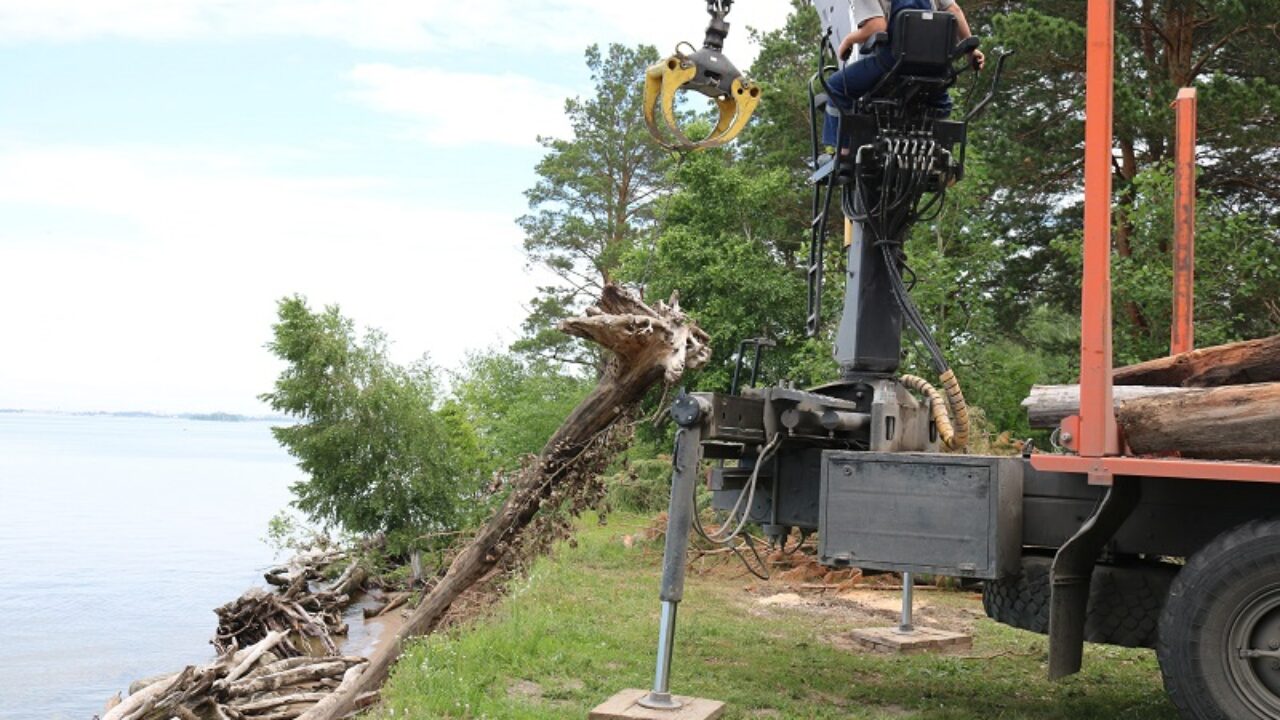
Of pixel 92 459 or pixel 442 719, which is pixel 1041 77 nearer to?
pixel 442 719

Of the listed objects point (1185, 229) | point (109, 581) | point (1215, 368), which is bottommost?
point (109, 581)

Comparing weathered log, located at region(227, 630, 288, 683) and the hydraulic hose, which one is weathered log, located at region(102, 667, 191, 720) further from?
the hydraulic hose

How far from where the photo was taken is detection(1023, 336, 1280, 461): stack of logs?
5176 mm

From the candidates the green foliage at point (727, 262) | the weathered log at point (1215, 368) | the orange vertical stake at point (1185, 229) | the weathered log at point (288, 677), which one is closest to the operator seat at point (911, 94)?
the orange vertical stake at point (1185, 229)

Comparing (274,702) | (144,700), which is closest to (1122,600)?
(274,702)

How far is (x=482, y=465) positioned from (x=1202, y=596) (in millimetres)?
32651

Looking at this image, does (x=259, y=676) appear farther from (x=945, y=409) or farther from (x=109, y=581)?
(x=109, y=581)

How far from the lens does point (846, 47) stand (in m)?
6.96

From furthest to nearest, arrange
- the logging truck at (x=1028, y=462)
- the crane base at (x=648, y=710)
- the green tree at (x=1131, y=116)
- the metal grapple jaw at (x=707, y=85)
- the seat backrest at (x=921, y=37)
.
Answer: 1. the green tree at (x=1131, y=116)
2. the metal grapple jaw at (x=707, y=85)
3. the seat backrest at (x=921, y=37)
4. the crane base at (x=648, y=710)
5. the logging truck at (x=1028, y=462)

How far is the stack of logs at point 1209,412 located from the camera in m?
5.18

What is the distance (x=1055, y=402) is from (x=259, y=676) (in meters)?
13.1

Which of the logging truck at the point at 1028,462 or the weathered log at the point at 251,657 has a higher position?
the logging truck at the point at 1028,462

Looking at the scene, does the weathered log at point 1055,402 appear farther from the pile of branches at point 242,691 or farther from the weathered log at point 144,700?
the weathered log at point 144,700

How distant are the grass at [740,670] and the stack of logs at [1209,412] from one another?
1877mm
